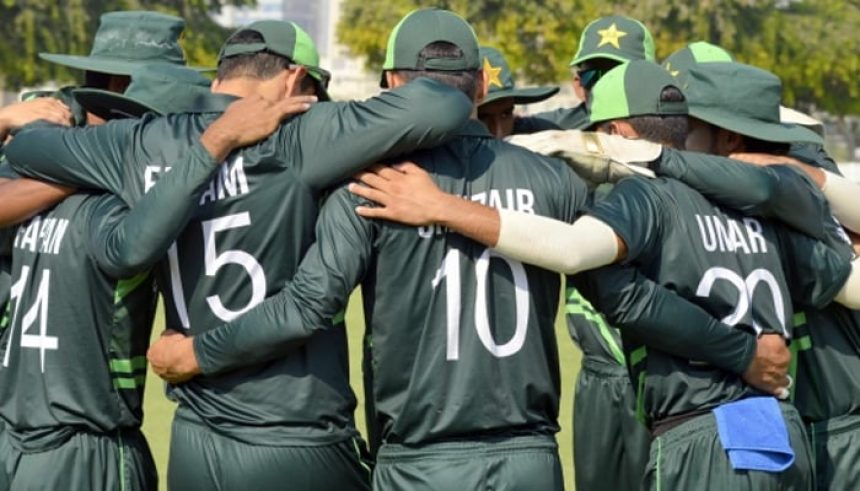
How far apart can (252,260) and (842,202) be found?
212 centimetres

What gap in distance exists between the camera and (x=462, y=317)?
4.72m

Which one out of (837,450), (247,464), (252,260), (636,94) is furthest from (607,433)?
(252,260)

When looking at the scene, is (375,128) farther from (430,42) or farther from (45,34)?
(45,34)

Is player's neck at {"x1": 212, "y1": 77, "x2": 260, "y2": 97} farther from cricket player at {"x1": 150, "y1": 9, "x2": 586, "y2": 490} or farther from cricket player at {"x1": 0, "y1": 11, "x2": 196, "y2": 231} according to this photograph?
cricket player at {"x1": 0, "y1": 11, "x2": 196, "y2": 231}

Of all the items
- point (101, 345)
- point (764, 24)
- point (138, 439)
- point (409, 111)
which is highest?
point (409, 111)

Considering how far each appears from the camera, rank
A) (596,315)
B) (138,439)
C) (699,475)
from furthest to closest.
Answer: (596,315), (138,439), (699,475)

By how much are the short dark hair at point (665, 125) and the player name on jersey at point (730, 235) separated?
1.04 feet

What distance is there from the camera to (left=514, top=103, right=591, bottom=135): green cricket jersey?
294 inches

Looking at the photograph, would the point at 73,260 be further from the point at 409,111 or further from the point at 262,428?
the point at 409,111

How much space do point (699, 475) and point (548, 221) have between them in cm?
96

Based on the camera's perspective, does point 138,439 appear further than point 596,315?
No

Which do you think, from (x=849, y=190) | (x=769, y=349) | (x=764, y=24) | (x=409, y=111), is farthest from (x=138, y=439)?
(x=764, y=24)

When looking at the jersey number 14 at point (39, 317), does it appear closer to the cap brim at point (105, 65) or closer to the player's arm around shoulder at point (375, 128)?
the cap brim at point (105, 65)

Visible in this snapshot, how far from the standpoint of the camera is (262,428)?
4859 millimetres
